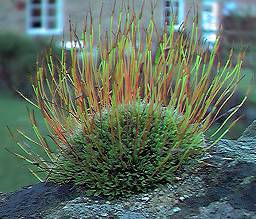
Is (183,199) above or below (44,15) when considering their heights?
below

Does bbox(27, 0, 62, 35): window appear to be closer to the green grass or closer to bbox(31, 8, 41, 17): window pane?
bbox(31, 8, 41, 17): window pane

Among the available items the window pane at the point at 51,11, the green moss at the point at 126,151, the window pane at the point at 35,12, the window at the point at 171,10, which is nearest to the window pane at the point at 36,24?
the window pane at the point at 35,12

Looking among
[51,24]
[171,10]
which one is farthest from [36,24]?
[171,10]

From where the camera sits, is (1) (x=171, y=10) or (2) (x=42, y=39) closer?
(1) (x=171, y=10)

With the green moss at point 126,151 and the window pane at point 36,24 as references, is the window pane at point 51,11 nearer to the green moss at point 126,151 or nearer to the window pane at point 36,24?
the window pane at point 36,24

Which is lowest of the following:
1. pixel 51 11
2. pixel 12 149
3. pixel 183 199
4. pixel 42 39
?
pixel 12 149

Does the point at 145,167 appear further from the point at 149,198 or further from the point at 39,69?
the point at 39,69

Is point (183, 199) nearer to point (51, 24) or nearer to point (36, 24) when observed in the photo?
point (36, 24)

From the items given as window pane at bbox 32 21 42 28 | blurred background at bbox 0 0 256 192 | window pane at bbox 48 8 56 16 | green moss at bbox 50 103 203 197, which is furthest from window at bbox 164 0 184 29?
window pane at bbox 48 8 56 16
